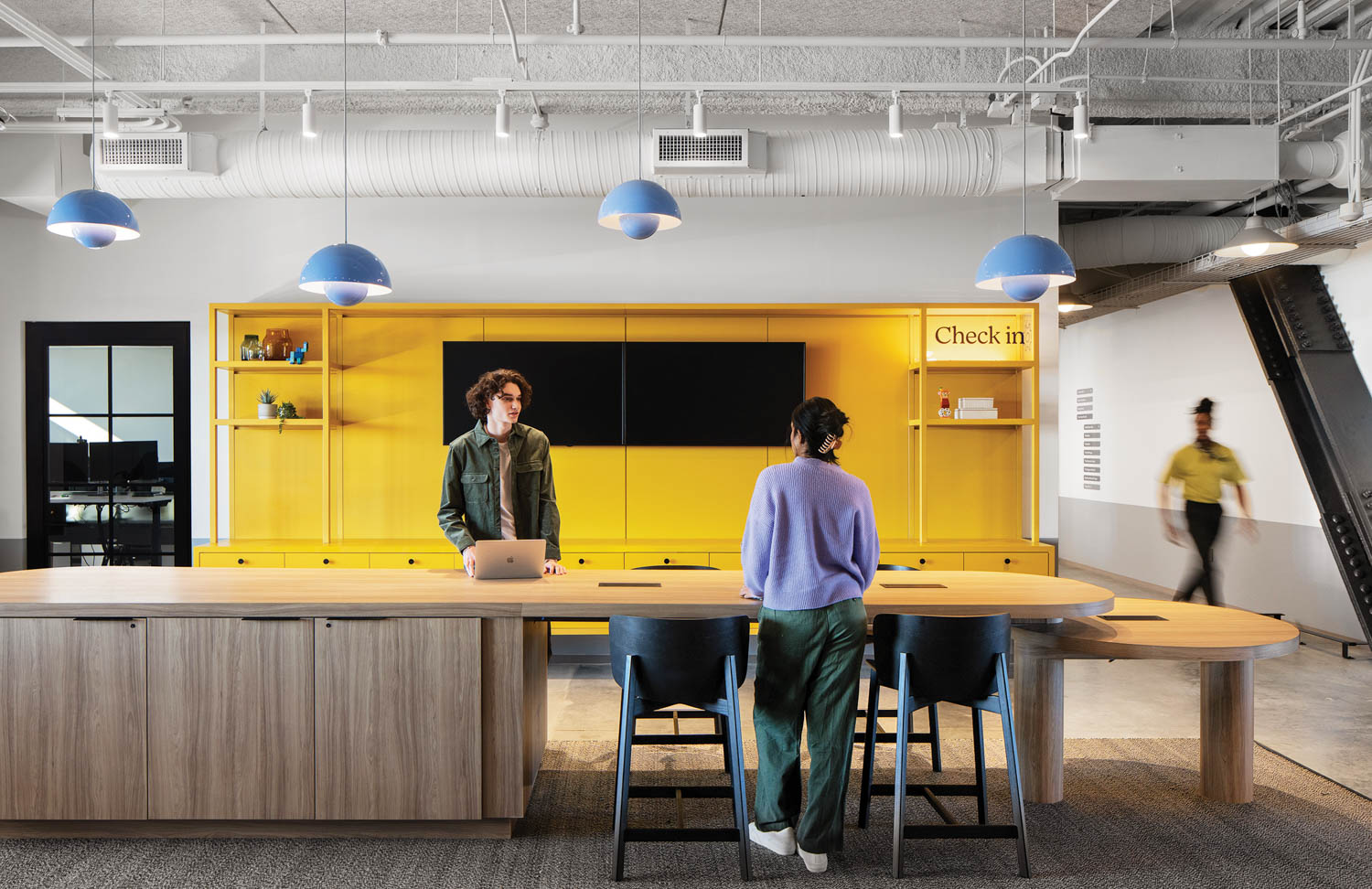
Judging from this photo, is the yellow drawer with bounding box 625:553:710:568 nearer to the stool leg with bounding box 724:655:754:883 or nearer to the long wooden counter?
the long wooden counter

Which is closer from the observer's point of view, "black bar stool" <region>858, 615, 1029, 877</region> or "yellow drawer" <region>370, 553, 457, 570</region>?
"black bar stool" <region>858, 615, 1029, 877</region>

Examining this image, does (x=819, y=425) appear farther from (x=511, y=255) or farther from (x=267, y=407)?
(x=267, y=407)

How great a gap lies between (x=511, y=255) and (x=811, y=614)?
13.3ft

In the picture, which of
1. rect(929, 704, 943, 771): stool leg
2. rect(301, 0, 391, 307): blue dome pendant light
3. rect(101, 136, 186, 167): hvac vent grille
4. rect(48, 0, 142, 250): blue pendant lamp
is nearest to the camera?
rect(48, 0, 142, 250): blue pendant lamp

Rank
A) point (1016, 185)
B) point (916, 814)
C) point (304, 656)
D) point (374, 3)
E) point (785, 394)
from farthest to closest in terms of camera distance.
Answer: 1. point (785, 394)
2. point (1016, 185)
3. point (374, 3)
4. point (916, 814)
5. point (304, 656)

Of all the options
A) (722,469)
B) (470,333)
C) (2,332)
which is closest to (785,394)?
(722,469)

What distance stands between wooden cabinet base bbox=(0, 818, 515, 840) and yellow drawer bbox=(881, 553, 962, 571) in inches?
125

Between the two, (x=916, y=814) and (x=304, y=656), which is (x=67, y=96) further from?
(x=916, y=814)

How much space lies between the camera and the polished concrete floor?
4.43 meters

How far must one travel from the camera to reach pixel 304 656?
3152mm

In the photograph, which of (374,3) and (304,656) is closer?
(304,656)

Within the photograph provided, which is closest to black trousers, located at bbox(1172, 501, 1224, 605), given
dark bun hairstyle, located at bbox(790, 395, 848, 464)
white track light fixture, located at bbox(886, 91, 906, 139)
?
white track light fixture, located at bbox(886, 91, 906, 139)

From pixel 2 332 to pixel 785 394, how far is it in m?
5.51

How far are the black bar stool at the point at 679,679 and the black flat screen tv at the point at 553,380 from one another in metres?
3.13
